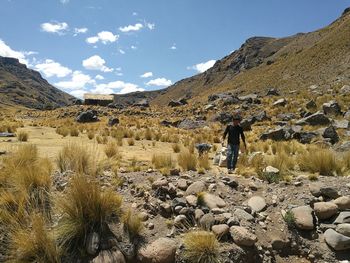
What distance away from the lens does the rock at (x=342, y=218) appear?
781 cm

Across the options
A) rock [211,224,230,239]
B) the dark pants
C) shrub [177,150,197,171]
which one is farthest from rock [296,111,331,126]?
rock [211,224,230,239]

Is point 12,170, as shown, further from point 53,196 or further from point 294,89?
point 294,89

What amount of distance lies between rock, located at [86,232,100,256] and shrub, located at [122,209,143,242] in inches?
25.4

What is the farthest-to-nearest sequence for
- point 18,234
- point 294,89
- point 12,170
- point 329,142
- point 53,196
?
point 294,89 < point 329,142 < point 12,170 < point 53,196 < point 18,234

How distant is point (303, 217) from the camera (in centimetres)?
791

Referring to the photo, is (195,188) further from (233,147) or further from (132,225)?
(233,147)

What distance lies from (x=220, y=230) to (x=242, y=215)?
979 mm

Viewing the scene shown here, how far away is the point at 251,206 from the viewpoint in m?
8.47

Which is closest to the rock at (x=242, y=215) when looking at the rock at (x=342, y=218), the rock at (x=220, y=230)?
the rock at (x=220, y=230)

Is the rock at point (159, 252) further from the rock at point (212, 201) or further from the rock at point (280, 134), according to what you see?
the rock at point (280, 134)

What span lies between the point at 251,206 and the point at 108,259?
3.67 metres

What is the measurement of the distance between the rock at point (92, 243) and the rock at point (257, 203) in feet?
12.1

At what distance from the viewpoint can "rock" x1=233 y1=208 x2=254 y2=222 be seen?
309 inches

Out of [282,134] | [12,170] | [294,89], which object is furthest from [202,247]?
[294,89]
